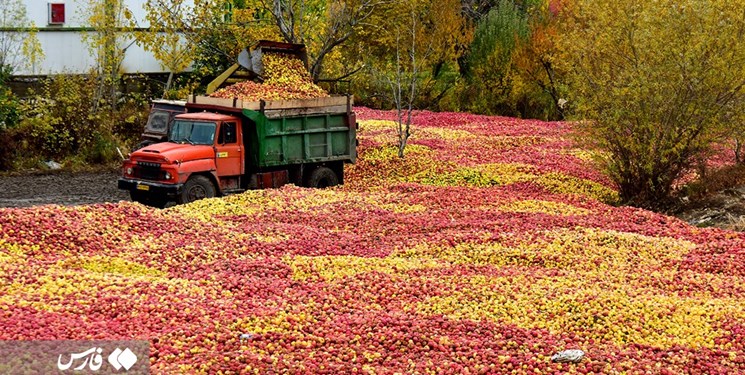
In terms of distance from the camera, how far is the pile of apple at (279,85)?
959 inches

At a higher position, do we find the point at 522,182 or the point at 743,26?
the point at 743,26

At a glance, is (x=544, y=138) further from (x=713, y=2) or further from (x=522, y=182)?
(x=713, y=2)

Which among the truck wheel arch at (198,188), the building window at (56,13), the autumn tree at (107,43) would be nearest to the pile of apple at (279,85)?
the truck wheel arch at (198,188)

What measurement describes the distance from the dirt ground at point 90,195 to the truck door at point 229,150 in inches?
141

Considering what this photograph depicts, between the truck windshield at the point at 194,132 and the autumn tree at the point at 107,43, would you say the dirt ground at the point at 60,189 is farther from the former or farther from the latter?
the autumn tree at the point at 107,43

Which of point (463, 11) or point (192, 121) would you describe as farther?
point (463, 11)

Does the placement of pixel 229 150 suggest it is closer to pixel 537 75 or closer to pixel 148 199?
pixel 148 199

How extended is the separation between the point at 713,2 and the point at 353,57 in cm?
2283

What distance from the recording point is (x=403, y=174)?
1141 inches

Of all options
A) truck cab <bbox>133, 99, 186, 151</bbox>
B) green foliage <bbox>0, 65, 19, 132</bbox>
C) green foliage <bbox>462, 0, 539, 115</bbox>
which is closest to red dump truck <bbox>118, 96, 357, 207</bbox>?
truck cab <bbox>133, 99, 186, 151</bbox>

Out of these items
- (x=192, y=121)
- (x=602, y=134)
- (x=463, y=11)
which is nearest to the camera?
(x=192, y=121)

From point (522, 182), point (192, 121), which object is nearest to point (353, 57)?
point (522, 182)

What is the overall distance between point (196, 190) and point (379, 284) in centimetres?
932

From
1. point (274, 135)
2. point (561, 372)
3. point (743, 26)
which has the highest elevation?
point (743, 26)
